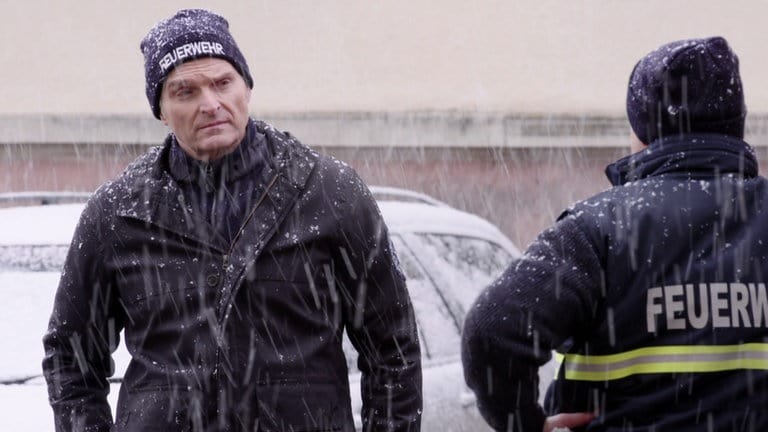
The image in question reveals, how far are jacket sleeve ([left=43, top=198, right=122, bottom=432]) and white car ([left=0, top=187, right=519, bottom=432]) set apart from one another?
51 cm

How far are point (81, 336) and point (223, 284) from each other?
1.48 ft

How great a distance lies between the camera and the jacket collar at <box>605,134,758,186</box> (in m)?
2.78

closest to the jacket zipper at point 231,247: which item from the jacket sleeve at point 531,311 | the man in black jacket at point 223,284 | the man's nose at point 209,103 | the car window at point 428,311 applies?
the man in black jacket at point 223,284

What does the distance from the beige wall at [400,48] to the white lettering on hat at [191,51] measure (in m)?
8.09

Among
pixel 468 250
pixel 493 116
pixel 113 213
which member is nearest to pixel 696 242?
pixel 113 213

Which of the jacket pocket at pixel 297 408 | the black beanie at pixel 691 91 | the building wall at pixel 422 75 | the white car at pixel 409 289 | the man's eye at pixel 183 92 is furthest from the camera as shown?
the building wall at pixel 422 75

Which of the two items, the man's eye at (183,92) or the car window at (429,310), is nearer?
the man's eye at (183,92)

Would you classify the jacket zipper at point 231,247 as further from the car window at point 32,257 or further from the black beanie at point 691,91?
the car window at point 32,257

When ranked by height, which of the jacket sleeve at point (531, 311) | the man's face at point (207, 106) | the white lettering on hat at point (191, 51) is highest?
the white lettering on hat at point (191, 51)

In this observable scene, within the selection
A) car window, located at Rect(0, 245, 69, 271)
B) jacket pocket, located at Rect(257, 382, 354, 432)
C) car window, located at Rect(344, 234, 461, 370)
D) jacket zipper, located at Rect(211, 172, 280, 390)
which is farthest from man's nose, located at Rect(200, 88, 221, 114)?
car window, located at Rect(344, 234, 461, 370)

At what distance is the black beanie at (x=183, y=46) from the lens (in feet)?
11.4

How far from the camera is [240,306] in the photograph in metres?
3.24

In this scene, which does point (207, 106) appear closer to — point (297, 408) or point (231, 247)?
point (231, 247)

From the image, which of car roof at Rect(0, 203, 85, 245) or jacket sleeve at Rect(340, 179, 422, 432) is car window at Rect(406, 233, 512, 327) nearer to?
car roof at Rect(0, 203, 85, 245)
